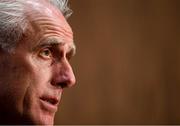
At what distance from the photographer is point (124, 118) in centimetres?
292

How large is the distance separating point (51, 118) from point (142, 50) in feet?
5.35

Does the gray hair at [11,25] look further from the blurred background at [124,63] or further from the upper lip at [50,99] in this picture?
the blurred background at [124,63]

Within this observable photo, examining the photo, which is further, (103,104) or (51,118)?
(103,104)

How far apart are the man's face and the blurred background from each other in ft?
4.66

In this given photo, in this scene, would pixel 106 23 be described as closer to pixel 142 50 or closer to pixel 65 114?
pixel 142 50

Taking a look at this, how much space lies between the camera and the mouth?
1.45 metres

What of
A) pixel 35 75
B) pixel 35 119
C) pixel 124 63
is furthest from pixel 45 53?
pixel 124 63

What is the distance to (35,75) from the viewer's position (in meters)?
1.46

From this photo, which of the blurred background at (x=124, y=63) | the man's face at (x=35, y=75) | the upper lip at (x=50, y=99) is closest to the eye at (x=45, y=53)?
the man's face at (x=35, y=75)

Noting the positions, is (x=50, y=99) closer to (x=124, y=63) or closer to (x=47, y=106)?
(x=47, y=106)

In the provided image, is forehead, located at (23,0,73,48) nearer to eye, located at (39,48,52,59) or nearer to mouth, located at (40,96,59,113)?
eye, located at (39,48,52,59)

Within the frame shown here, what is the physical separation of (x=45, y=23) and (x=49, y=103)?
0.84ft

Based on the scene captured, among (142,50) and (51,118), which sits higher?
(51,118)

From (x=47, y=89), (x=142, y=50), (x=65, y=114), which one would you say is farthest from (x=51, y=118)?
(x=142, y=50)
